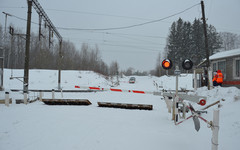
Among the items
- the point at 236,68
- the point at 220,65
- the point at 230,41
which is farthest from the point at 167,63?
the point at 230,41

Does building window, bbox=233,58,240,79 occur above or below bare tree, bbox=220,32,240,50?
below

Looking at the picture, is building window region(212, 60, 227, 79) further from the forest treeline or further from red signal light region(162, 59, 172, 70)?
the forest treeline

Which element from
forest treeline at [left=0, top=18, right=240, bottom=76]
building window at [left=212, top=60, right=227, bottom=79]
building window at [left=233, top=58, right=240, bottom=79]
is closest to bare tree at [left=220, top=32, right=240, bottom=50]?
forest treeline at [left=0, top=18, right=240, bottom=76]

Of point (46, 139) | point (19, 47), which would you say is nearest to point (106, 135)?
point (46, 139)

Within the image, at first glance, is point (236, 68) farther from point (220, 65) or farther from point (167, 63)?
point (167, 63)

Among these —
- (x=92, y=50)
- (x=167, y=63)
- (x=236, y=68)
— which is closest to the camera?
(x=167, y=63)

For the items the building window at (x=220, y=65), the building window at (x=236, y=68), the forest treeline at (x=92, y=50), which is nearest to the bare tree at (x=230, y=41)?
the forest treeline at (x=92, y=50)

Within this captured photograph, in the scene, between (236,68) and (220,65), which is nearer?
(236,68)

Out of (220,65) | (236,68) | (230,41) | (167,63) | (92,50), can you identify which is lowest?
(167,63)

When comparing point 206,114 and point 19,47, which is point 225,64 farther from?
Result: point 19,47

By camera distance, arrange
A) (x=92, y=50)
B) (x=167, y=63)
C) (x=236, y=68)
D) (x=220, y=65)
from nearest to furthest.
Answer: (x=167, y=63), (x=236, y=68), (x=220, y=65), (x=92, y=50)

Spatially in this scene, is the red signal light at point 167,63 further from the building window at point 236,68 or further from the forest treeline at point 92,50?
the forest treeline at point 92,50

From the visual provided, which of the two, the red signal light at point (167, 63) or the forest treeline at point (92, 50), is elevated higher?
the forest treeline at point (92, 50)

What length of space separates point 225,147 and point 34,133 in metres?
5.12
